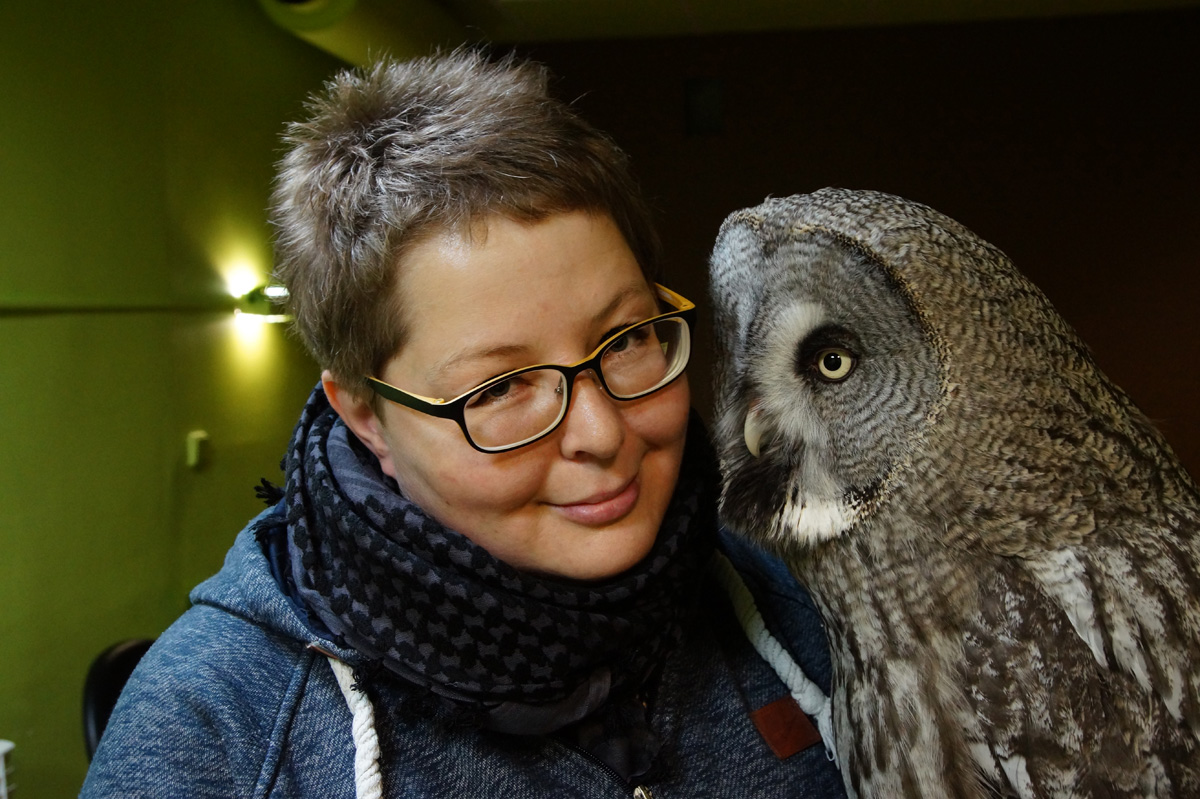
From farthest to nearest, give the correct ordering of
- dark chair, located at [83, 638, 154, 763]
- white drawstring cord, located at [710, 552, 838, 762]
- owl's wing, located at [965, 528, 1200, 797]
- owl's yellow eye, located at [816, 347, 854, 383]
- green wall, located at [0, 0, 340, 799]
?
green wall, located at [0, 0, 340, 799] < dark chair, located at [83, 638, 154, 763] < white drawstring cord, located at [710, 552, 838, 762] < owl's yellow eye, located at [816, 347, 854, 383] < owl's wing, located at [965, 528, 1200, 797]

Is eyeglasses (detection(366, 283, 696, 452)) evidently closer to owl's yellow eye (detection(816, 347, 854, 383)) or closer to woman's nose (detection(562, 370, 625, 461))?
woman's nose (detection(562, 370, 625, 461))

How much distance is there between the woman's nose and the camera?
789 mm

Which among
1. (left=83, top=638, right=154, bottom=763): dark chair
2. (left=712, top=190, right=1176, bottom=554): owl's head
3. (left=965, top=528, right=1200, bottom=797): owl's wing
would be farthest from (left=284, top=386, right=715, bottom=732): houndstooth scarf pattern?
(left=83, top=638, right=154, bottom=763): dark chair

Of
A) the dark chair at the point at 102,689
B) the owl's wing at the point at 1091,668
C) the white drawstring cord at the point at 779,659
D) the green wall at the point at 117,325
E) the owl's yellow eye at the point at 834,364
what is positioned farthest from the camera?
the green wall at the point at 117,325

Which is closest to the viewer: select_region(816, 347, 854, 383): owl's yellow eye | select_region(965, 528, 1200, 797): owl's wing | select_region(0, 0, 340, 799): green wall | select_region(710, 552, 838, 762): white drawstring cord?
select_region(965, 528, 1200, 797): owl's wing

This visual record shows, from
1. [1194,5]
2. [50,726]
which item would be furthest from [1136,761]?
[1194,5]

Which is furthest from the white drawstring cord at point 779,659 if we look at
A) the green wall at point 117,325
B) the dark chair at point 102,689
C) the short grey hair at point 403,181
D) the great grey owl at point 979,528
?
the green wall at point 117,325

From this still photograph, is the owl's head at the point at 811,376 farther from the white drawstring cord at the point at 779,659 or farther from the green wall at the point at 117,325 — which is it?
the green wall at the point at 117,325

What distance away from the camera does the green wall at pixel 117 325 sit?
175 centimetres

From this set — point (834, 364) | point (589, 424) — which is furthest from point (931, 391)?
point (589, 424)

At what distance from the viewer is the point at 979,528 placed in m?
0.79

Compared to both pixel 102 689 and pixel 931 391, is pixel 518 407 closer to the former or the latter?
pixel 931 391

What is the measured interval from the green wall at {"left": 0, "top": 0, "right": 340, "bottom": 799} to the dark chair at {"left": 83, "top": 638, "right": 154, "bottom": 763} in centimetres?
40

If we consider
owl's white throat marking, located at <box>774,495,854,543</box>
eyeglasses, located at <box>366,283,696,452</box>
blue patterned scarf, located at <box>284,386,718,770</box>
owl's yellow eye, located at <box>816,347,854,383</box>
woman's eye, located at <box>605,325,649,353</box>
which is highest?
woman's eye, located at <box>605,325,649,353</box>
